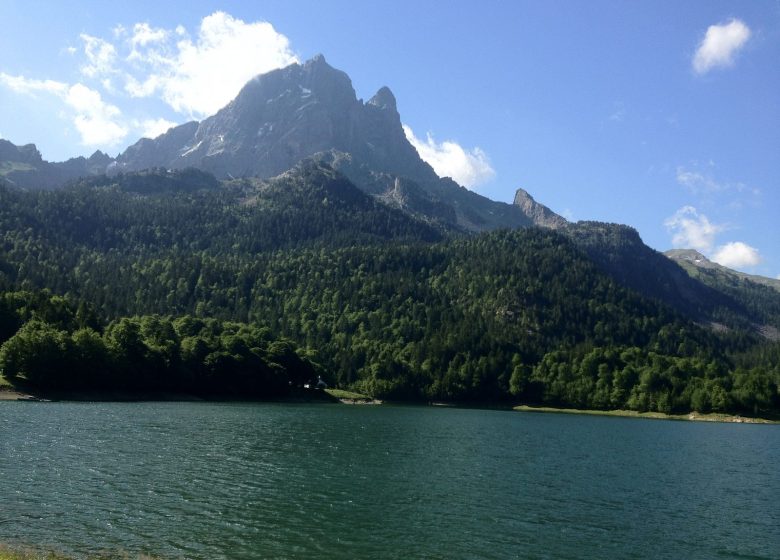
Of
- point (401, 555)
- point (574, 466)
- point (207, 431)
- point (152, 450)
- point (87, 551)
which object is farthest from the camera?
point (207, 431)

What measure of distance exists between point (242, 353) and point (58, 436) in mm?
107015

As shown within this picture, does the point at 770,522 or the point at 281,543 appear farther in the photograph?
the point at 770,522

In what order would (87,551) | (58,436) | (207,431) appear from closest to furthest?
(87,551) → (58,436) → (207,431)

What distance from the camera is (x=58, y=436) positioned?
70.8 meters

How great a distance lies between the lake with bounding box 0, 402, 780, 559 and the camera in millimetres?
39000

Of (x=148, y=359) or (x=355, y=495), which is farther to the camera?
(x=148, y=359)

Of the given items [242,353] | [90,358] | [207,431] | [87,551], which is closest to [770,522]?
[87,551]

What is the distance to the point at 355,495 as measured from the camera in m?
52.7

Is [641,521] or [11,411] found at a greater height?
[641,521]

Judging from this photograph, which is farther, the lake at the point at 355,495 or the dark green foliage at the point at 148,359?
the dark green foliage at the point at 148,359

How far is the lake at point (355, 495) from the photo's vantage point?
128 ft

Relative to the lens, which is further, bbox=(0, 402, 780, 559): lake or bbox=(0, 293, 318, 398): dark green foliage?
bbox=(0, 293, 318, 398): dark green foliage

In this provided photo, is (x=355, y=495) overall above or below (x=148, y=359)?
below

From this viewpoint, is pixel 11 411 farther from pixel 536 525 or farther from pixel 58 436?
pixel 536 525
